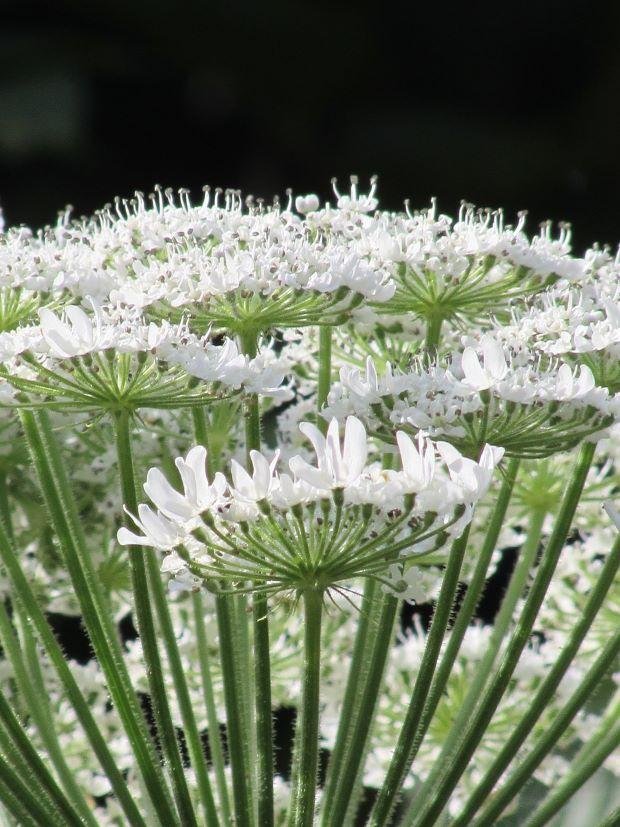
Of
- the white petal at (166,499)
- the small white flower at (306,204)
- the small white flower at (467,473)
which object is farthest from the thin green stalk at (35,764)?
the small white flower at (306,204)

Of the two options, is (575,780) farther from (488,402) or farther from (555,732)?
(488,402)

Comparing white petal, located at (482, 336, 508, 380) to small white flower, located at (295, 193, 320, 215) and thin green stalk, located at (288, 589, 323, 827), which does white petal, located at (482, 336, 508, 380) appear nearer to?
thin green stalk, located at (288, 589, 323, 827)

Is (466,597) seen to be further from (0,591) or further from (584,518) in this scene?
(0,591)

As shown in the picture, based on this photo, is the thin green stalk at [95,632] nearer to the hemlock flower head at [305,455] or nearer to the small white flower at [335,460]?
the hemlock flower head at [305,455]

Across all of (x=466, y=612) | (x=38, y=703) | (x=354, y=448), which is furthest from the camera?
(x=38, y=703)

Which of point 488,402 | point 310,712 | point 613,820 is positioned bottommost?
point 613,820

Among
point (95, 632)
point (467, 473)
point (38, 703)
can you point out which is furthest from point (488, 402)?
point (38, 703)
